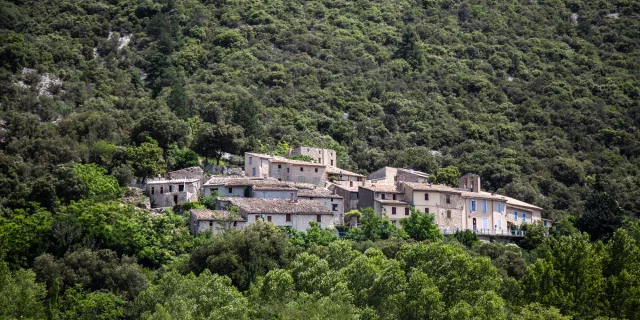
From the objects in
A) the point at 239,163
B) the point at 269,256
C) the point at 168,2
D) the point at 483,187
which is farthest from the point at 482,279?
the point at 168,2

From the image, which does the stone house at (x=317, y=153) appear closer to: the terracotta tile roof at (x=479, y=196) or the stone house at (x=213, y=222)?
the terracotta tile roof at (x=479, y=196)

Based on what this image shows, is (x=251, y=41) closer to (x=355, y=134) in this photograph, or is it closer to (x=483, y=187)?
(x=355, y=134)

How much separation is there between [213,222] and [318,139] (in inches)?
1314

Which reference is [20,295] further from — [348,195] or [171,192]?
Result: [348,195]

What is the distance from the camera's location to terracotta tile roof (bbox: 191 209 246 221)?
80.3m

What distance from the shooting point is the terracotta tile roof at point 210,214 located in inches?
3162

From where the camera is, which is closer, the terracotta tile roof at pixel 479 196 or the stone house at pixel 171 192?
the stone house at pixel 171 192

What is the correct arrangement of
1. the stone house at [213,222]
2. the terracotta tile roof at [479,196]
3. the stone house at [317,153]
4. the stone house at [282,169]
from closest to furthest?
the stone house at [213,222] < the terracotta tile roof at [479,196] < the stone house at [282,169] < the stone house at [317,153]

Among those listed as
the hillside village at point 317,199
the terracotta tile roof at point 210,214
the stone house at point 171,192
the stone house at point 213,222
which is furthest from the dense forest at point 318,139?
the hillside village at point 317,199

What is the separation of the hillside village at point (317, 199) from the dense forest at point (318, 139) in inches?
77.5

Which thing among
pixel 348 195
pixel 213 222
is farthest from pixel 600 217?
pixel 213 222

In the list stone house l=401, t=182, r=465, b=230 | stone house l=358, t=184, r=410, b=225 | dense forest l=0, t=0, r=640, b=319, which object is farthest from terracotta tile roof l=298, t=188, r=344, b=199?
stone house l=401, t=182, r=465, b=230

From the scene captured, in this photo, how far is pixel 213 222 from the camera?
265 ft

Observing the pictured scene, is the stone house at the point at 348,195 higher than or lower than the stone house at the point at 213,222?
higher
